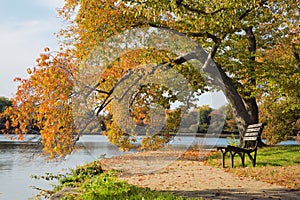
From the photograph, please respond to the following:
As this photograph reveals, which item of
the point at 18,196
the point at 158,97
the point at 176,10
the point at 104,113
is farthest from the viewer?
the point at 18,196

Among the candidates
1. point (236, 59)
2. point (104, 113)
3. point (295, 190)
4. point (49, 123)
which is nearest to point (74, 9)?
point (104, 113)

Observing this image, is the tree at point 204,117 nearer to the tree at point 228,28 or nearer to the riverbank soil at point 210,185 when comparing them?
the tree at point 228,28

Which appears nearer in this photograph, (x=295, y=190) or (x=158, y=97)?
(x=295, y=190)

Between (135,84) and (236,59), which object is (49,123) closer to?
(135,84)

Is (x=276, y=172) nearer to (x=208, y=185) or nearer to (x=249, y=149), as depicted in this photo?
(x=249, y=149)

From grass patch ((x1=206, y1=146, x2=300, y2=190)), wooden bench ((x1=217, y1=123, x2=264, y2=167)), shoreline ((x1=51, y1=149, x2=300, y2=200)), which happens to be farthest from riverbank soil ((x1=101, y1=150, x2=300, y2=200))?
wooden bench ((x1=217, y1=123, x2=264, y2=167))

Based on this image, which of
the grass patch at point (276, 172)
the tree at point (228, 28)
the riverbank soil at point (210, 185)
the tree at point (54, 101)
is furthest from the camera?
the tree at point (228, 28)

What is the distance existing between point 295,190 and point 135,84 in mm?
5435

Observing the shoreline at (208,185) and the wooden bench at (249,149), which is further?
the wooden bench at (249,149)

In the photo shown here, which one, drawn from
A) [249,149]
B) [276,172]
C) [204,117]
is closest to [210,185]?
[276,172]

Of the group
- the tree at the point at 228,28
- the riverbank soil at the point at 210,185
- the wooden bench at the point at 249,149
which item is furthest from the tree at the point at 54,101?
the wooden bench at the point at 249,149

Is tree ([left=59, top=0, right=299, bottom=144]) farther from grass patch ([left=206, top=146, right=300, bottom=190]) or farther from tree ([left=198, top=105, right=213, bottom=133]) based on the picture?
grass patch ([left=206, top=146, right=300, bottom=190])

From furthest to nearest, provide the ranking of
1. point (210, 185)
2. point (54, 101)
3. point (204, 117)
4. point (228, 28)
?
point (204, 117) → point (228, 28) → point (54, 101) → point (210, 185)

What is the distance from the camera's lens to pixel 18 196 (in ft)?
40.5
